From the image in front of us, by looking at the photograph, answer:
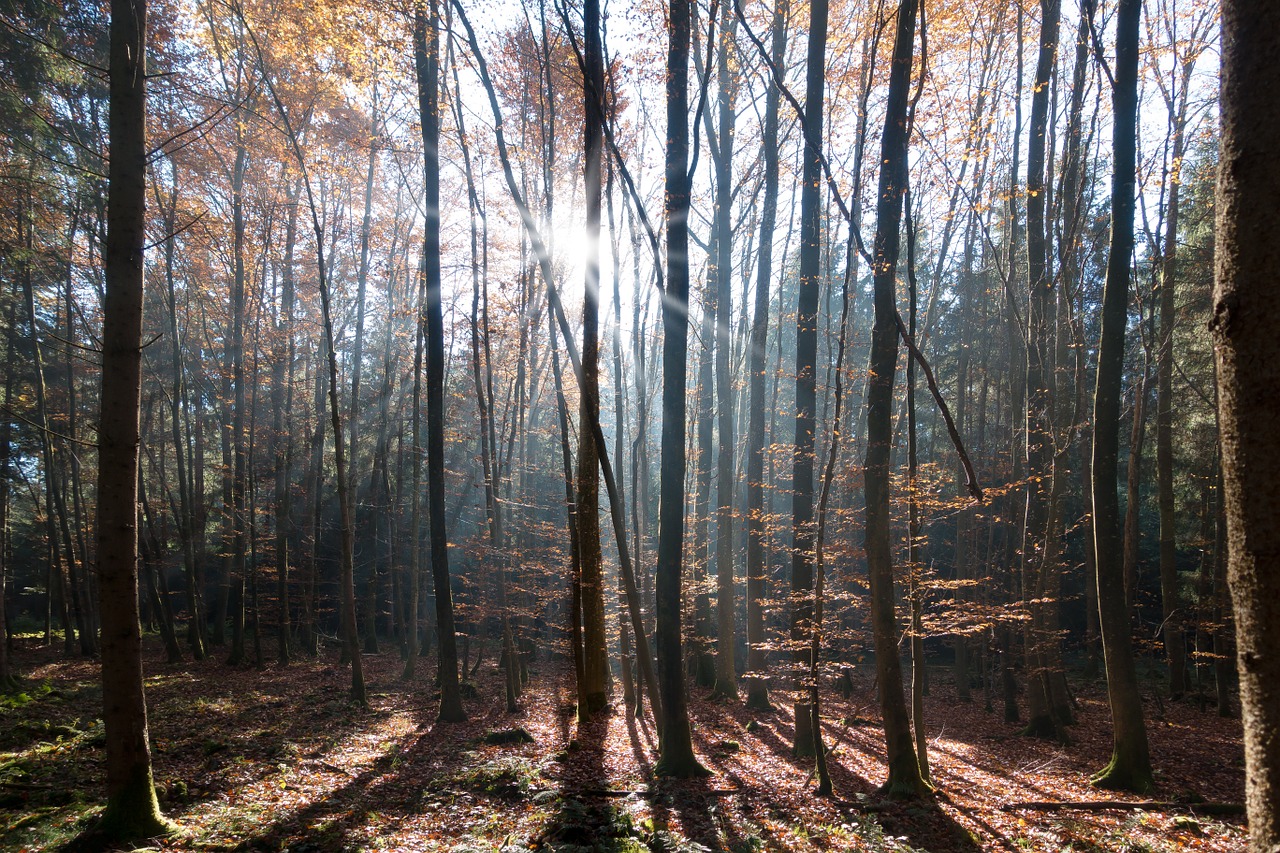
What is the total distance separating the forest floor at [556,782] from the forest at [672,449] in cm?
8

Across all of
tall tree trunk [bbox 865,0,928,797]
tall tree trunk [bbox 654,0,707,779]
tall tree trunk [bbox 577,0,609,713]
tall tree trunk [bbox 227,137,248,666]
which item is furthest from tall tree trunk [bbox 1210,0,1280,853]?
tall tree trunk [bbox 227,137,248,666]

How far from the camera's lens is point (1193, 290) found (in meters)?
13.3

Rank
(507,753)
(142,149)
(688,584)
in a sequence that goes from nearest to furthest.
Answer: (142,149) < (507,753) < (688,584)

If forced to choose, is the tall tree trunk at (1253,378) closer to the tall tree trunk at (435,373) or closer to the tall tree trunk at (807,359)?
the tall tree trunk at (807,359)

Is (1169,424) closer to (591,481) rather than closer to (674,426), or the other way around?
(674,426)

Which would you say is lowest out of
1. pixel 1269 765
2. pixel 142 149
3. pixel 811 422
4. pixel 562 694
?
pixel 562 694

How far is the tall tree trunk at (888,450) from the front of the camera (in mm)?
6969

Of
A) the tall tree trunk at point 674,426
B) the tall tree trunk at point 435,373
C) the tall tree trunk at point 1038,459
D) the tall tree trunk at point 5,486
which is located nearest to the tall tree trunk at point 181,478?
the tall tree trunk at point 5,486

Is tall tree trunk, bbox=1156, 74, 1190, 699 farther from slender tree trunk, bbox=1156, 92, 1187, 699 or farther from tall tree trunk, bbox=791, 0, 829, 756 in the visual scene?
tall tree trunk, bbox=791, 0, 829, 756

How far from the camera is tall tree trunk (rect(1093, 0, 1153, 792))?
25.0 feet

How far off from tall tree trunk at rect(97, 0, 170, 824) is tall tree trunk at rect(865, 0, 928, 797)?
6.91 meters

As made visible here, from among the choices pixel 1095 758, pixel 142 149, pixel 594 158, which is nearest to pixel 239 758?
pixel 142 149

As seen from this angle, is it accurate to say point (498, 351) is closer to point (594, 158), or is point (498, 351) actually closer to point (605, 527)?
point (605, 527)

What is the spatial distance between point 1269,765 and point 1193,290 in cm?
1599
